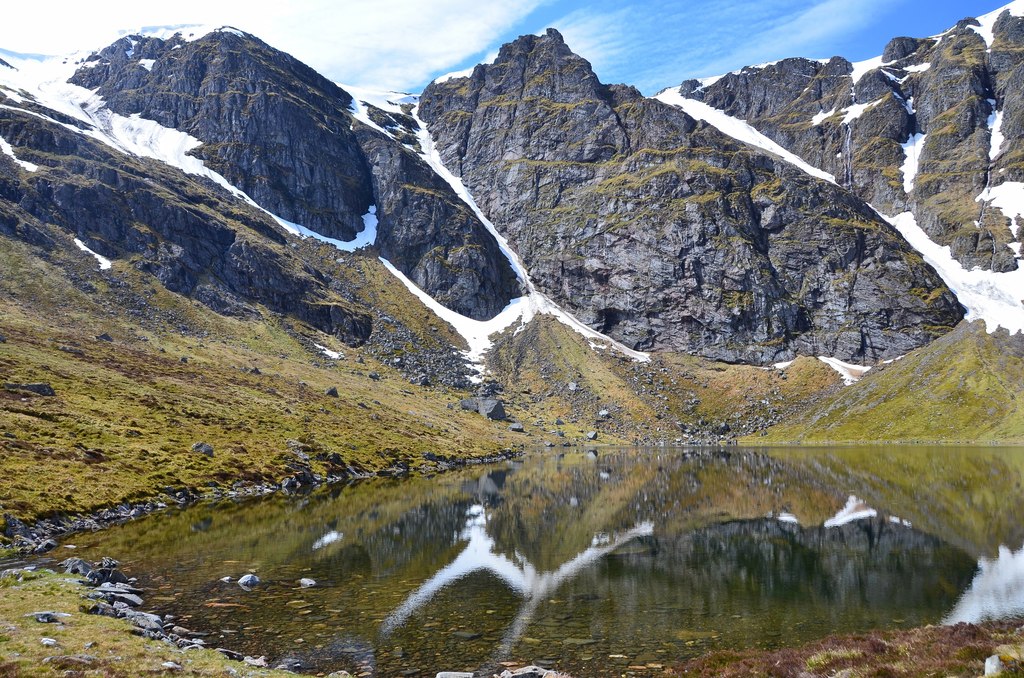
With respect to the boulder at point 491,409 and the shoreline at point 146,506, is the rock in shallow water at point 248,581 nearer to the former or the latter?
the shoreline at point 146,506

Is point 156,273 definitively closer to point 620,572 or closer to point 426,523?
point 426,523

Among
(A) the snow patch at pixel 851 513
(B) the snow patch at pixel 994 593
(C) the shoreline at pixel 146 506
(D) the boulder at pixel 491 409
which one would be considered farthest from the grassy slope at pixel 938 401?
(B) the snow patch at pixel 994 593

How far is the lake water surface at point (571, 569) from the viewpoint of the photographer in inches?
948

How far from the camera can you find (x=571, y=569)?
121 ft

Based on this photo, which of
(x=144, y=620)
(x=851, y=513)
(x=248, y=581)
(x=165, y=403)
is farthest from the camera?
(x=165, y=403)

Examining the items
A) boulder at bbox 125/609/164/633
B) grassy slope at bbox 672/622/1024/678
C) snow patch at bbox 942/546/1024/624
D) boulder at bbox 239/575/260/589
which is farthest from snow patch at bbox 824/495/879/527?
boulder at bbox 125/609/164/633

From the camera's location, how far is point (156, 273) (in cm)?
17975

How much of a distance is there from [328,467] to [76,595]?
57817 millimetres

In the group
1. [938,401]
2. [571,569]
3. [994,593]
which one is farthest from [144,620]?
[938,401]

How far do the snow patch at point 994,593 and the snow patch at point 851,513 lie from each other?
1381cm

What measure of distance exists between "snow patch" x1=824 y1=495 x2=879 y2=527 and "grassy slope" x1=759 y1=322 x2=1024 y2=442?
361 feet

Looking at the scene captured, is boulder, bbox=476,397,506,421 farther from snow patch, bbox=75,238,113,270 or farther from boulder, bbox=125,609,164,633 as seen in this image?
boulder, bbox=125,609,164,633

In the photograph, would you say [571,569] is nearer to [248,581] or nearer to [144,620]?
[248,581]

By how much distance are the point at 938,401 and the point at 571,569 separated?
17183 centimetres
